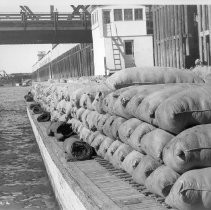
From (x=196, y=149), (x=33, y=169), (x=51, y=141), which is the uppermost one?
(x=196, y=149)

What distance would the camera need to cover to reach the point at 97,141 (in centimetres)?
730

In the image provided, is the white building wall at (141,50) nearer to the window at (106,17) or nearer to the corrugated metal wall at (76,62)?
the window at (106,17)

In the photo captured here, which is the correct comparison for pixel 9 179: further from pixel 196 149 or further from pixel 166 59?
pixel 166 59

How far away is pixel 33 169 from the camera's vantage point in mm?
12242

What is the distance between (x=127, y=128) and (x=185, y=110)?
1.57m

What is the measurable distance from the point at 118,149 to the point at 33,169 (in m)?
6.65

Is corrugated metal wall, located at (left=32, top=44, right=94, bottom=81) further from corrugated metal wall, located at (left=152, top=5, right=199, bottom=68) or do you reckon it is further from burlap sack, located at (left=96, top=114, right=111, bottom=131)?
burlap sack, located at (left=96, top=114, right=111, bottom=131)

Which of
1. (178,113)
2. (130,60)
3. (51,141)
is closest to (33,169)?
(51,141)

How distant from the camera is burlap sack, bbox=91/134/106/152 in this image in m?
7.22

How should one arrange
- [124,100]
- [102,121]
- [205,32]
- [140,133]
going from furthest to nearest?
[205,32] → [102,121] → [124,100] → [140,133]

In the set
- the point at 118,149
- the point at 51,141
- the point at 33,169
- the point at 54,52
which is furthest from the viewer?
the point at 54,52

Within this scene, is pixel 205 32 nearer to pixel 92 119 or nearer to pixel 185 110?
pixel 92 119

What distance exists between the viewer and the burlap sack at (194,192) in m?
3.70

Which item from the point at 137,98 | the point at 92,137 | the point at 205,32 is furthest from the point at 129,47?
the point at 137,98
